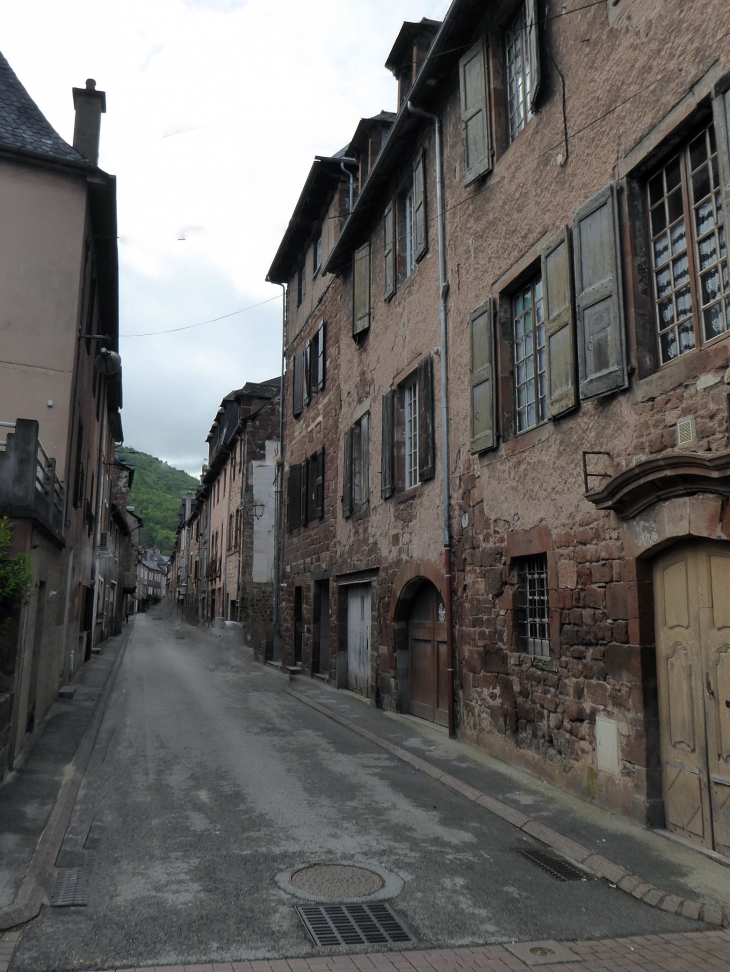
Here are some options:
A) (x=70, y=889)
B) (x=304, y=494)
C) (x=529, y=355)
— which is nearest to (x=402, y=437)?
(x=529, y=355)

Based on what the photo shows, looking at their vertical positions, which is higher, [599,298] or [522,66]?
[522,66]

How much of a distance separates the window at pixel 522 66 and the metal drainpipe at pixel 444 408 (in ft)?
6.02

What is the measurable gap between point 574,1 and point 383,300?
20.7ft

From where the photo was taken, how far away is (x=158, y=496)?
108 meters

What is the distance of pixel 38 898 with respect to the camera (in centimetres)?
463

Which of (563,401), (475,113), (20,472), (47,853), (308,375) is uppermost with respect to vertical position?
(475,113)

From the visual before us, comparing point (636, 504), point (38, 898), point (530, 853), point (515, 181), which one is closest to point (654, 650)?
point (636, 504)

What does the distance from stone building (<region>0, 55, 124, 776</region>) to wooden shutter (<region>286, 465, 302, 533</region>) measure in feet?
17.0

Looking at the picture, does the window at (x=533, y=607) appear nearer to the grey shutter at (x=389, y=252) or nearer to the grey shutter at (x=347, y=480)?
the grey shutter at (x=389, y=252)

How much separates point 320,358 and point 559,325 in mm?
10752

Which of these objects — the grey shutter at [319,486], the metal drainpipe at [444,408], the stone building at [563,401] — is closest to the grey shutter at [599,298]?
the stone building at [563,401]

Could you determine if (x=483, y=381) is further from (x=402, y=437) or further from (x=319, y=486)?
(x=319, y=486)

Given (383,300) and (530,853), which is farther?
(383,300)

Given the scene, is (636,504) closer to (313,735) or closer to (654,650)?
(654,650)
